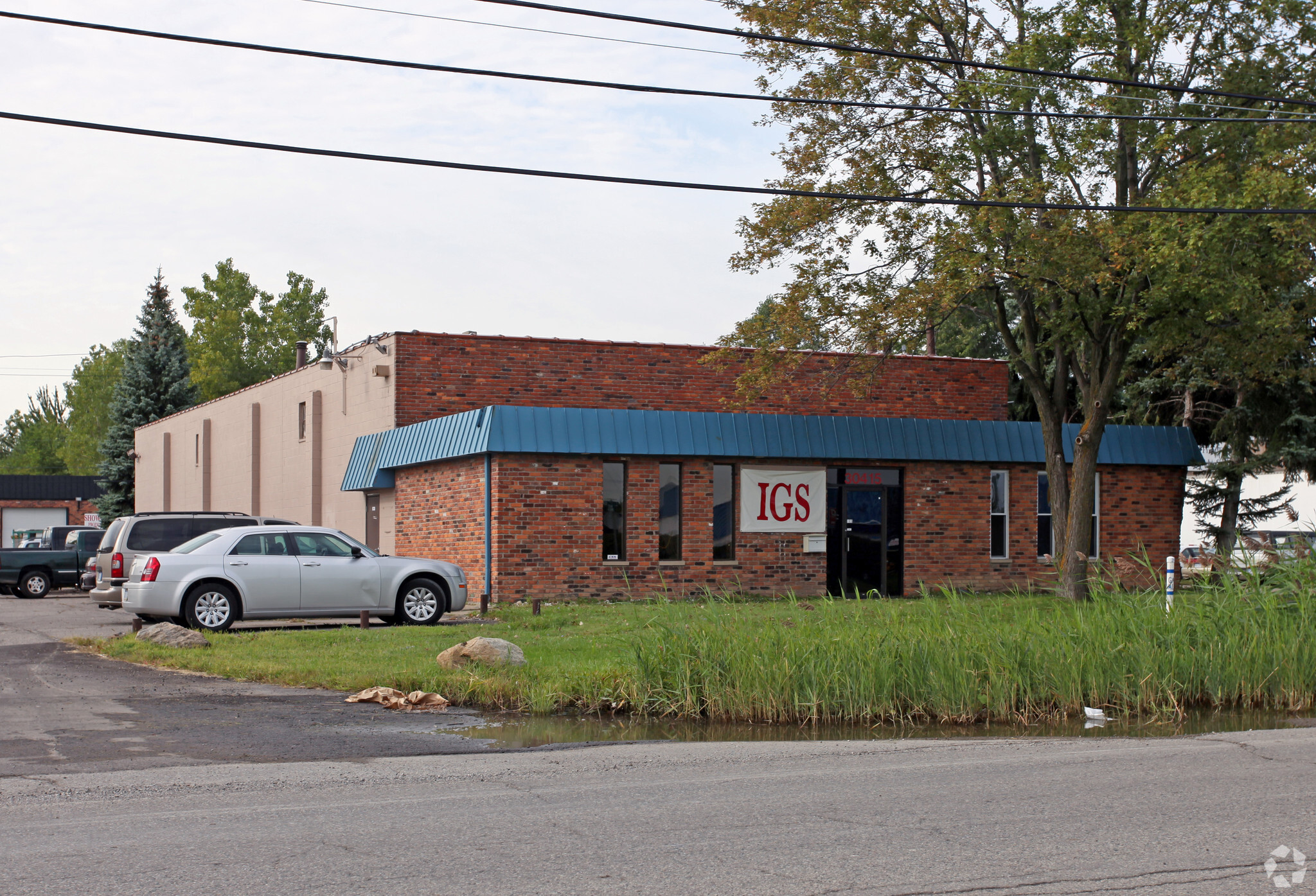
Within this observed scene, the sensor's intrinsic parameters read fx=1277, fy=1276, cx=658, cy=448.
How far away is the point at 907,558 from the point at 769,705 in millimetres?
15727

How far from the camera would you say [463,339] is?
26.7 metres

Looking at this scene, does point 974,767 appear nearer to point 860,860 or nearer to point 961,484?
point 860,860

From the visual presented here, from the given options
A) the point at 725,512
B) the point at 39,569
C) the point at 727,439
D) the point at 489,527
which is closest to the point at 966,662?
the point at 489,527

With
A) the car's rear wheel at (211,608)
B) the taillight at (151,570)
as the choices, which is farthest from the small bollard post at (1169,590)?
the taillight at (151,570)

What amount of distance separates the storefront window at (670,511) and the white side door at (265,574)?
27.1 feet

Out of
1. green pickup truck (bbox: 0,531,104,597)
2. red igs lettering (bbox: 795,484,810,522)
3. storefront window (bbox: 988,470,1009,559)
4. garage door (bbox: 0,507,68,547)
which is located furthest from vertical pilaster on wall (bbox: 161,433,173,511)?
storefront window (bbox: 988,470,1009,559)

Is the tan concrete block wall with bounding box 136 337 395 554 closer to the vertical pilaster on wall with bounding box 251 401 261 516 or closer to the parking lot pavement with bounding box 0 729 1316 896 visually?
the vertical pilaster on wall with bounding box 251 401 261 516

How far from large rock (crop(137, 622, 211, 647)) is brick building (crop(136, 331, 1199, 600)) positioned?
7340mm

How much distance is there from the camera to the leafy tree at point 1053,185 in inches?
799

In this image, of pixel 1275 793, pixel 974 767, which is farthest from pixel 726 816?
pixel 1275 793

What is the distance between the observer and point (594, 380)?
27250mm

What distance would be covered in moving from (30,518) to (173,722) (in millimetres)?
66771

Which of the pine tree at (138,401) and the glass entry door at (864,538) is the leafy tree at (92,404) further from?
the glass entry door at (864,538)

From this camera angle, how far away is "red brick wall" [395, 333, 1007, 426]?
2653 cm
